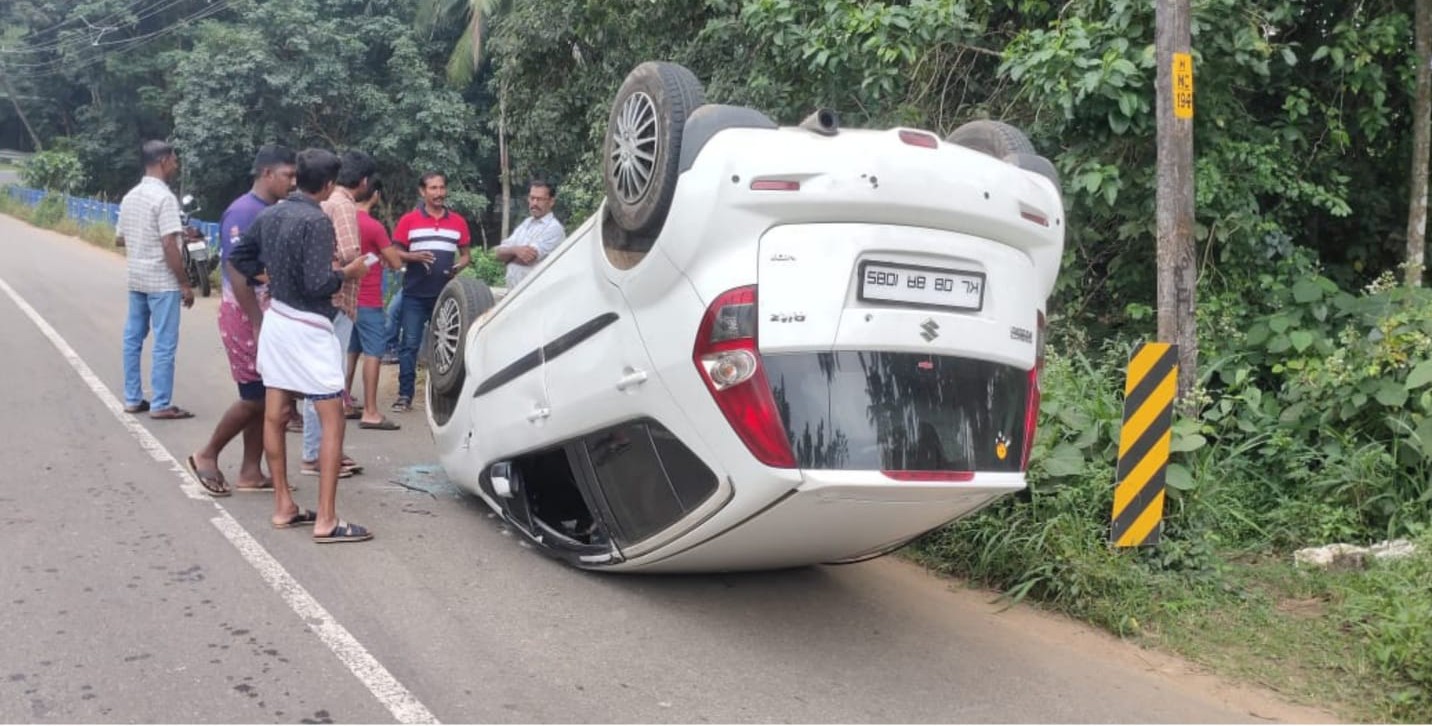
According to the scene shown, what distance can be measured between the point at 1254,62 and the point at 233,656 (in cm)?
578

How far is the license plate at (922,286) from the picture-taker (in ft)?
12.7

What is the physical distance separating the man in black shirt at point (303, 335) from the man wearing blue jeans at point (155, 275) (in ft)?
7.90

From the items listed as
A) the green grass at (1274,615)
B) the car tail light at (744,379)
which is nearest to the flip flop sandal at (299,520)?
the car tail light at (744,379)

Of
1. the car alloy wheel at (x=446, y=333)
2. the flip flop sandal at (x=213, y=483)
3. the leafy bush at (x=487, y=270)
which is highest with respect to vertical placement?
the car alloy wheel at (x=446, y=333)

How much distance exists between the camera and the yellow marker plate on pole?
5.36 metres

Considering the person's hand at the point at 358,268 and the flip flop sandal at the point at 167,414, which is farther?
the flip flop sandal at the point at 167,414

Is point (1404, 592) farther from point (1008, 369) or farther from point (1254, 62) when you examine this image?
point (1254, 62)

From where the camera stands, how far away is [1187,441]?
545 centimetres

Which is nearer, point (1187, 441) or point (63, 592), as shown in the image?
point (63, 592)

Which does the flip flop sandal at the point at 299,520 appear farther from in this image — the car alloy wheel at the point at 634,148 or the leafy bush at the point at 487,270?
the leafy bush at the point at 487,270

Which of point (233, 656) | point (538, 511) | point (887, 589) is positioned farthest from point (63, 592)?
point (887, 589)

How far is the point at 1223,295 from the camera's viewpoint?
6836 millimetres

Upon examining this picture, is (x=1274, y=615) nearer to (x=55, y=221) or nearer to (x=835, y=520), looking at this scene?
(x=835, y=520)

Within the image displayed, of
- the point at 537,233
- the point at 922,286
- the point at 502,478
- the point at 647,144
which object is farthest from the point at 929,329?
the point at 537,233
